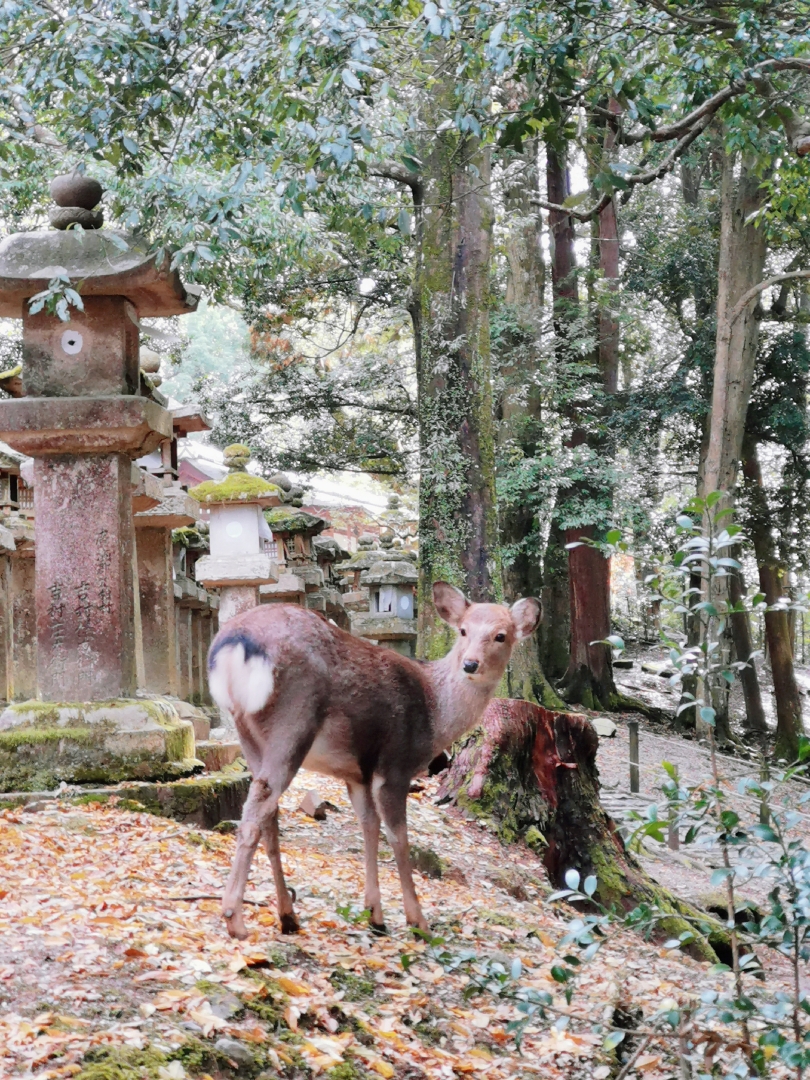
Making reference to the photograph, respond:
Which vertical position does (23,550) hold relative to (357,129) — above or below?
below

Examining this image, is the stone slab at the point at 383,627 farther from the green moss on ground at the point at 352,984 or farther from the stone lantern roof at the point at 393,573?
the green moss on ground at the point at 352,984

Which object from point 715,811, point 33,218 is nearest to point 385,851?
point 715,811

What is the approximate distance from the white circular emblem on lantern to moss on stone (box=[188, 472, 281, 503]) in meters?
4.12

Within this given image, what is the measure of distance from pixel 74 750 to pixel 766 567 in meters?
15.2

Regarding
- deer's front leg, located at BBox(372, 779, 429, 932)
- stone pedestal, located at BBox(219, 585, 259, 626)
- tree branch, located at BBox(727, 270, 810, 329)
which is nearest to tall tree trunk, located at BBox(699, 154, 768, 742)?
tree branch, located at BBox(727, 270, 810, 329)

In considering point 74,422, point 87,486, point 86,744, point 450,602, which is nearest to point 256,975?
point 450,602

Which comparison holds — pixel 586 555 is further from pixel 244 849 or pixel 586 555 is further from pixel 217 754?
pixel 244 849

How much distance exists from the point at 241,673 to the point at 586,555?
1529cm

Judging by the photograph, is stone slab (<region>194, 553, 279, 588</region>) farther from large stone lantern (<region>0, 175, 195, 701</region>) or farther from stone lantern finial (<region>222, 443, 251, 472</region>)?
large stone lantern (<region>0, 175, 195, 701</region>)

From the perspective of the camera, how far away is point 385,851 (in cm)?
674

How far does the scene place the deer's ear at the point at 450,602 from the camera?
5145mm

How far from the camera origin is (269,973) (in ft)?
13.0

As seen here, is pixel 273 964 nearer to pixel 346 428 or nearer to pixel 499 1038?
pixel 499 1038

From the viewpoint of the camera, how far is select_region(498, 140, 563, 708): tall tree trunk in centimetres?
1700
